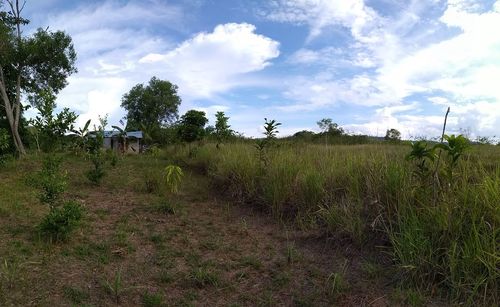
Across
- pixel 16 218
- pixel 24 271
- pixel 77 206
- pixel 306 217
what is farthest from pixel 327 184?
pixel 16 218

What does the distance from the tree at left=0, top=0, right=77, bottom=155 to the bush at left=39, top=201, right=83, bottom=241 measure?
884cm

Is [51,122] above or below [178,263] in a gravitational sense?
above

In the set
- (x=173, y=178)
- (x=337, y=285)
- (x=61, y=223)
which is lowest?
(x=337, y=285)

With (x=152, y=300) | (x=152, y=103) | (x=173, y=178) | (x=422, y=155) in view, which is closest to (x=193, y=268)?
(x=152, y=300)

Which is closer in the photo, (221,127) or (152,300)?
(152,300)

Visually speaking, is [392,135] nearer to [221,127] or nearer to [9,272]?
[221,127]

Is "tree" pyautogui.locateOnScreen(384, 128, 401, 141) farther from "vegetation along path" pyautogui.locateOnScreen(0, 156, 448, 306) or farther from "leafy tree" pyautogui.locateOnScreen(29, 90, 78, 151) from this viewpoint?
"leafy tree" pyautogui.locateOnScreen(29, 90, 78, 151)

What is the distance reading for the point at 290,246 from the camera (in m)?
3.89

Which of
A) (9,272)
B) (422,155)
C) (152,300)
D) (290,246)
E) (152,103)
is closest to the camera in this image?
(152,300)

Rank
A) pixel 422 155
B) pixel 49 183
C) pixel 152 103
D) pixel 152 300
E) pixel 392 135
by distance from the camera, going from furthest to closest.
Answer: pixel 152 103 → pixel 392 135 → pixel 49 183 → pixel 422 155 → pixel 152 300

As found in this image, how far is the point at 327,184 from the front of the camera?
496 centimetres

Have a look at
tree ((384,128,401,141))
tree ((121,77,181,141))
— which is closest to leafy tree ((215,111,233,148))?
tree ((384,128,401,141))

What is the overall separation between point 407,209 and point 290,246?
116 centimetres

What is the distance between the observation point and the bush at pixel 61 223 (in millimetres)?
3873
